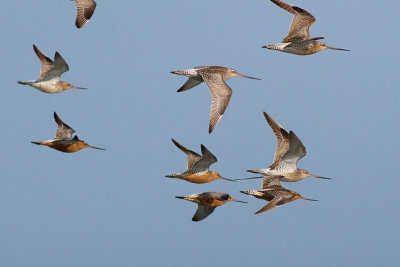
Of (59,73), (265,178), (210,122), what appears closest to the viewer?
(210,122)

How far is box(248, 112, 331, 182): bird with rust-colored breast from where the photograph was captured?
55.4ft

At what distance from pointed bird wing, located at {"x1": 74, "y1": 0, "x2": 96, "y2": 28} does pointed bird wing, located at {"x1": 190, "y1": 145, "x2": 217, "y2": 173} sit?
501 centimetres

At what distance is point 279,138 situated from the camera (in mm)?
18344

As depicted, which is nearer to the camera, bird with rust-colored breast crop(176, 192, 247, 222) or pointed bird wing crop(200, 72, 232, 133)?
pointed bird wing crop(200, 72, 232, 133)

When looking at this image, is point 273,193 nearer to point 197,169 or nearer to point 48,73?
point 197,169

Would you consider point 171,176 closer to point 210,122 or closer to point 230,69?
point 210,122

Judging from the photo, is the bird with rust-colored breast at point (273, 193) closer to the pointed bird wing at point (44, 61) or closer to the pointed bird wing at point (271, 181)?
the pointed bird wing at point (271, 181)

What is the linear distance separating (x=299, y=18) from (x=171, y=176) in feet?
17.0

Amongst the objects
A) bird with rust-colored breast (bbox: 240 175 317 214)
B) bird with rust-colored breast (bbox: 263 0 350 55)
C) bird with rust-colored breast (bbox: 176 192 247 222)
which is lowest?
bird with rust-colored breast (bbox: 176 192 247 222)

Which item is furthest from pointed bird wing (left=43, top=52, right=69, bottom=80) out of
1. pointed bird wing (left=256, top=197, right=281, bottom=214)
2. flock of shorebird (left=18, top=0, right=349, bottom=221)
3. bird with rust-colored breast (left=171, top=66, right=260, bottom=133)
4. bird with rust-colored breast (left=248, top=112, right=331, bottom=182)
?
pointed bird wing (left=256, top=197, right=281, bottom=214)

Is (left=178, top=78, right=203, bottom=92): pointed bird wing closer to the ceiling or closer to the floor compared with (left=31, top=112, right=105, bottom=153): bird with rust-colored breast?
closer to the ceiling

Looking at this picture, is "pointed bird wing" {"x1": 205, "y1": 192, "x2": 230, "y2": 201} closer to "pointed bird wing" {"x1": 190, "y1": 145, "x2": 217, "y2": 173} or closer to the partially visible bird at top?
"pointed bird wing" {"x1": 190, "y1": 145, "x2": 217, "y2": 173}

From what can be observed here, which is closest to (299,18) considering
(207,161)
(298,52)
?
(298,52)

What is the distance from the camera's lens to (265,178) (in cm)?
1766
